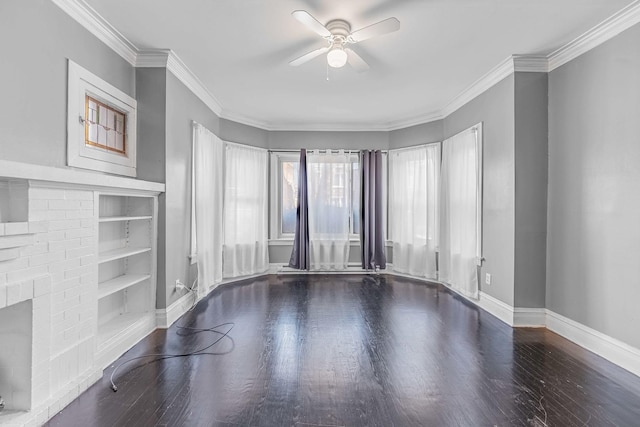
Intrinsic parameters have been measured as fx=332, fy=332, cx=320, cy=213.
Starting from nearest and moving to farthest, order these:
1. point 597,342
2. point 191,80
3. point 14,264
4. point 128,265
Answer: point 14,264, point 597,342, point 128,265, point 191,80

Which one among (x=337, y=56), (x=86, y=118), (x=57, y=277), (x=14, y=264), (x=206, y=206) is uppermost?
(x=337, y=56)

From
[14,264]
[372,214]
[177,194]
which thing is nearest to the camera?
[14,264]

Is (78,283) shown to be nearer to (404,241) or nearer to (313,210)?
(313,210)

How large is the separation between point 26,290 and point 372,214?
4.67 m

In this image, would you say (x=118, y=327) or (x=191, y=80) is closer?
(x=118, y=327)

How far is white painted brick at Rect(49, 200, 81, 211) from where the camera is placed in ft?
6.48

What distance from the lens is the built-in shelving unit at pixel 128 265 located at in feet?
9.33

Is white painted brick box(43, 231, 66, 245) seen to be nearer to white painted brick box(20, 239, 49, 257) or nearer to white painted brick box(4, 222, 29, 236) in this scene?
white painted brick box(20, 239, 49, 257)

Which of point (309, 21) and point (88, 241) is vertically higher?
point (309, 21)

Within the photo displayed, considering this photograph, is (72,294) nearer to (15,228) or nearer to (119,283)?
(15,228)

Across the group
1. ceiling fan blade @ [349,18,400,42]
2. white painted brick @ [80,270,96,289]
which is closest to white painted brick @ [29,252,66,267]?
white painted brick @ [80,270,96,289]

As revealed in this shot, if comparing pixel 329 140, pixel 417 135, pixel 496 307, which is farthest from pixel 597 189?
pixel 329 140

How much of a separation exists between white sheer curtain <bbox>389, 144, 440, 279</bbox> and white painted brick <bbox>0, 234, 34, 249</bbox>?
468 cm

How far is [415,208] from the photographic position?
5.34m
